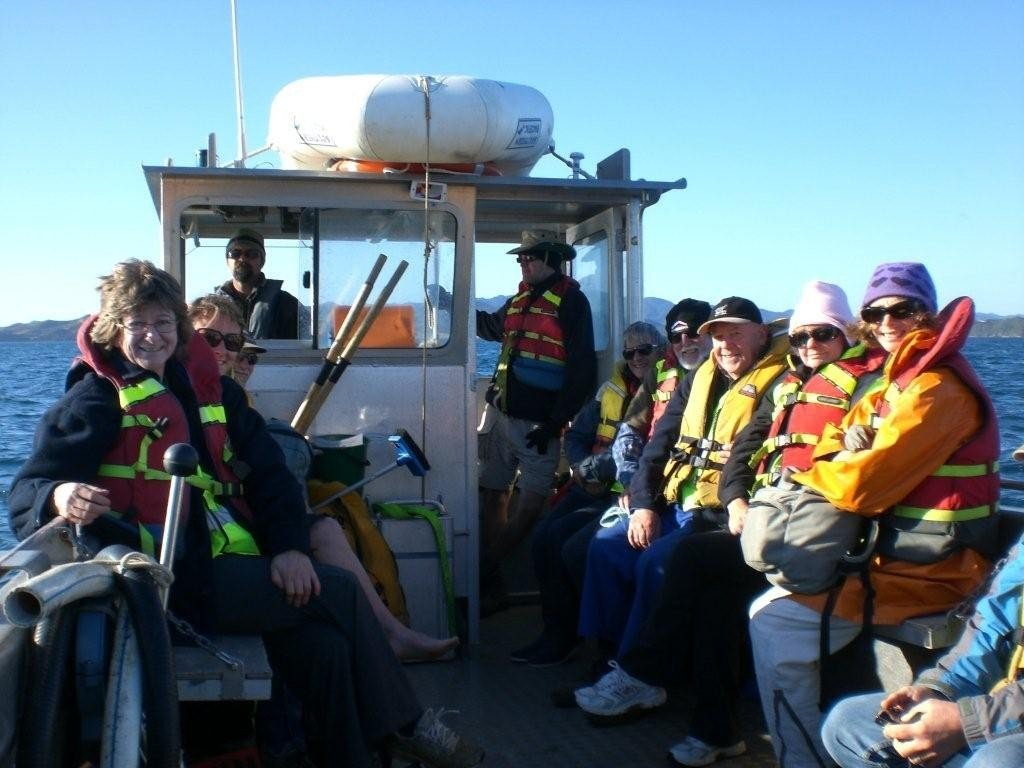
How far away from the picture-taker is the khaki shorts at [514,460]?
5949 millimetres

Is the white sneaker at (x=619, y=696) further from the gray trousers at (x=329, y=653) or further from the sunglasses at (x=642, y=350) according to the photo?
the sunglasses at (x=642, y=350)

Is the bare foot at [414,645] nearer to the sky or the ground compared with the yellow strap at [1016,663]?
nearer to the ground

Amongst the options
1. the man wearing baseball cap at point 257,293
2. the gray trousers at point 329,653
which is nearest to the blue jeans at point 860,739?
the gray trousers at point 329,653

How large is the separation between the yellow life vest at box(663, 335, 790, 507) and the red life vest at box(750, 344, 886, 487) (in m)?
0.30

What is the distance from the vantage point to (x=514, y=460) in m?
6.10

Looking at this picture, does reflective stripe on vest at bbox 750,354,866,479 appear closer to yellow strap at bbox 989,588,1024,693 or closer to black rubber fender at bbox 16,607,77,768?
yellow strap at bbox 989,588,1024,693

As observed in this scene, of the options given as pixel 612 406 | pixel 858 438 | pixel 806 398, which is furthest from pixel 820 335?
pixel 612 406

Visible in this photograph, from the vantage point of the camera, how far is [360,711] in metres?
3.34

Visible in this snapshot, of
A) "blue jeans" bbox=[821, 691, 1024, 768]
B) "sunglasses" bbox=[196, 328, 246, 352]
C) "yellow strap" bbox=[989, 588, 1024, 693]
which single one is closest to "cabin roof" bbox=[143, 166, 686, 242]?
"sunglasses" bbox=[196, 328, 246, 352]

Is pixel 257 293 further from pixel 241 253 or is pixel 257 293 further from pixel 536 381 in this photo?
pixel 536 381

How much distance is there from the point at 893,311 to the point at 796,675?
1132mm

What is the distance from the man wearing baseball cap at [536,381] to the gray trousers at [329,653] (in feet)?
8.34

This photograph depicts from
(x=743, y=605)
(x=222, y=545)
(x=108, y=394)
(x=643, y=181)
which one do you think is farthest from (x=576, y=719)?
(x=643, y=181)

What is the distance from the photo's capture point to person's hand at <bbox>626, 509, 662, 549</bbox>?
14.7ft
